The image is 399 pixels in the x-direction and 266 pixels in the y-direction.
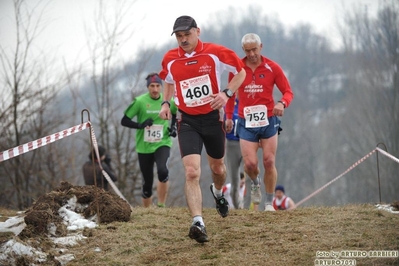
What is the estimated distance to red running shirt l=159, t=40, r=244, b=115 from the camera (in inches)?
325

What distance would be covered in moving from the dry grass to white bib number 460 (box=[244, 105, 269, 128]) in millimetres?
1419

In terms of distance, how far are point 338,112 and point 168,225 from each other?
70.3 metres

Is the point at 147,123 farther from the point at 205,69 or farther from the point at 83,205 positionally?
the point at 205,69

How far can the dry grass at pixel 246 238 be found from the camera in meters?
7.13

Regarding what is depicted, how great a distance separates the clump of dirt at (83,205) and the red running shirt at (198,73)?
1745 mm

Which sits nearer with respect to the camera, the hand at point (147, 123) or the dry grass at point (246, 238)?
the dry grass at point (246, 238)

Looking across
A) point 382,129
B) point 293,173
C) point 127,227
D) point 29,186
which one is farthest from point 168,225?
point 293,173

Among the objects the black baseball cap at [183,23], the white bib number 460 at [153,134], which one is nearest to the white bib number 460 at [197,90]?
the black baseball cap at [183,23]

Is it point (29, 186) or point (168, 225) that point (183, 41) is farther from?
point (29, 186)

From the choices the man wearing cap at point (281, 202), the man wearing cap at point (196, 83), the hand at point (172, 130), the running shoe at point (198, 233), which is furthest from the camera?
the man wearing cap at point (281, 202)

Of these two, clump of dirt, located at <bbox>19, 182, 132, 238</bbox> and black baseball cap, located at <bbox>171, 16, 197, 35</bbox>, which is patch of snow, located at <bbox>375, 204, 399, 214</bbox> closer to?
clump of dirt, located at <bbox>19, 182, 132, 238</bbox>

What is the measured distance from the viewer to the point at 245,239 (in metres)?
7.95

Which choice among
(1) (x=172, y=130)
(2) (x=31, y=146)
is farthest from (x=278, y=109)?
(2) (x=31, y=146)

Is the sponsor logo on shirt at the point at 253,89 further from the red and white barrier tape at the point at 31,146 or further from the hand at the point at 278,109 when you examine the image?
the red and white barrier tape at the point at 31,146
